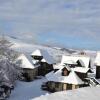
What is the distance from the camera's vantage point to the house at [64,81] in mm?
50688

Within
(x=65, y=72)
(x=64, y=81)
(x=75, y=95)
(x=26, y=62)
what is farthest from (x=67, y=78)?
(x=75, y=95)

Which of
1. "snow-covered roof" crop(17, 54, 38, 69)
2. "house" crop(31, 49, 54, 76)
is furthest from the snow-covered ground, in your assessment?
"house" crop(31, 49, 54, 76)

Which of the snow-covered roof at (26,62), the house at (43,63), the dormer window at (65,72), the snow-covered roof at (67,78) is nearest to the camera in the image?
the snow-covered roof at (67,78)

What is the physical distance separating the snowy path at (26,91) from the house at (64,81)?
2471 millimetres

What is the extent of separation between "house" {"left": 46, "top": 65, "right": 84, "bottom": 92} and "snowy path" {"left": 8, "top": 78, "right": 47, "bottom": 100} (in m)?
2.47

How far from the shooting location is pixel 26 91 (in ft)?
165

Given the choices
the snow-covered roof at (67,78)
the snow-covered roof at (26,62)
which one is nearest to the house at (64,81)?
the snow-covered roof at (67,78)

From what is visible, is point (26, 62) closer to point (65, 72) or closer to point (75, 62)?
point (75, 62)

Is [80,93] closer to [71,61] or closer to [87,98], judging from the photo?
[87,98]

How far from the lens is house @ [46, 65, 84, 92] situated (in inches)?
1996

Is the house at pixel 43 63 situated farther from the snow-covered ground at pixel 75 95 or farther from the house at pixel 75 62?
the snow-covered ground at pixel 75 95

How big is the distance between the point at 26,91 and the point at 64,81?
21.8ft

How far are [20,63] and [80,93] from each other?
53689 millimetres

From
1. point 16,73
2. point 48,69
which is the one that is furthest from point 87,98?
point 48,69
